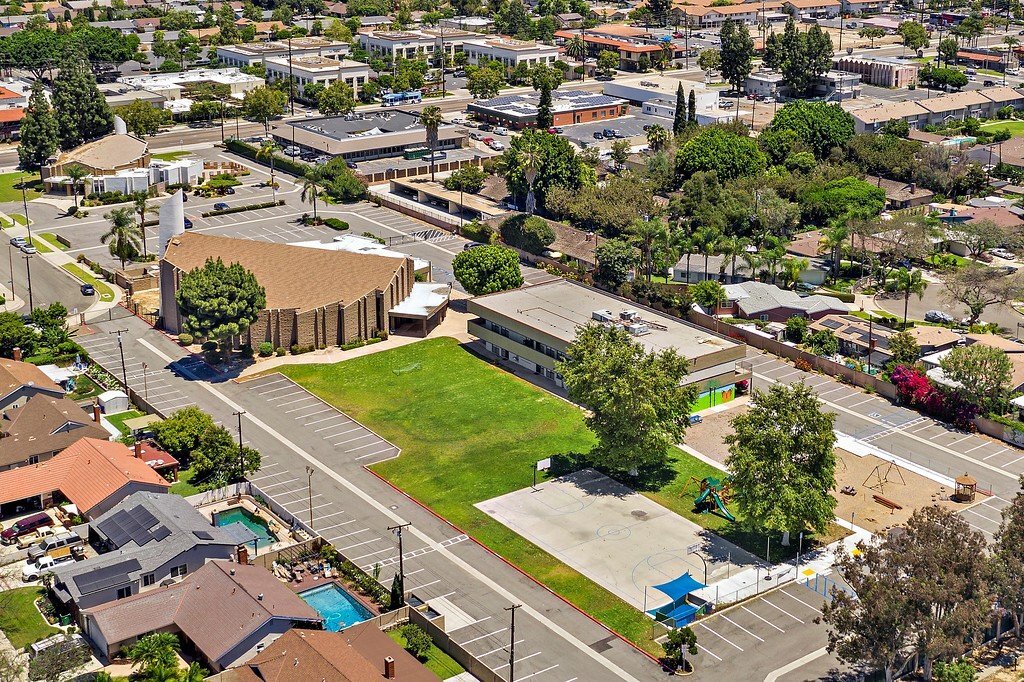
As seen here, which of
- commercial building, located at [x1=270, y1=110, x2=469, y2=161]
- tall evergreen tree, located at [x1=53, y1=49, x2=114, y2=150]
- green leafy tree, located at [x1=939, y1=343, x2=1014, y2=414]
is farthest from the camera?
tall evergreen tree, located at [x1=53, y1=49, x2=114, y2=150]

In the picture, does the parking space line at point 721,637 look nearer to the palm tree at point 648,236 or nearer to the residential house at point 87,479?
the residential house at point 87,479

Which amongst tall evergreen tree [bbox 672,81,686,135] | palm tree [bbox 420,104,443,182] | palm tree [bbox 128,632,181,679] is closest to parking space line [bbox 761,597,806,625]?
palm tree [bbox 128,632,181,679]

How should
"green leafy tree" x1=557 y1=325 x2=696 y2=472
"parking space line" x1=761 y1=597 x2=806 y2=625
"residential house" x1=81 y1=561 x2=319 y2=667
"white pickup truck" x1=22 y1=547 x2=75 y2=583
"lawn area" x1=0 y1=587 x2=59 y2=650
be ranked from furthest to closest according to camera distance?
"green leafy tree" x1=557 y1=325 x2=696 y2=472 < "white pickup truck" x1=22 y1=547 x2=75 y2=583 < "parking space line" x1=761 y1=597 x2=806 y2=625 < "lawn area" x1=0 y1=587 x2=59 y2=650 < "residential house" x1=81 y1=561 x2=319 y2=667

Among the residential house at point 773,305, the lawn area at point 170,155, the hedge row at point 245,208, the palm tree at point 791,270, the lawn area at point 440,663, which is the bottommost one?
the lawn area at point 440,663

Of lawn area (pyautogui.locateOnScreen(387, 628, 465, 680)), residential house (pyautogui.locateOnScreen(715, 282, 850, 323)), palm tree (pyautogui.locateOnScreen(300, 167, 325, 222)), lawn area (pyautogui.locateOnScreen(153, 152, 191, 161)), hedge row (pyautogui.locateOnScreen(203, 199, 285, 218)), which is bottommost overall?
lawn area (pyautogui.locateOnScreen(387, 628, 465, 680))

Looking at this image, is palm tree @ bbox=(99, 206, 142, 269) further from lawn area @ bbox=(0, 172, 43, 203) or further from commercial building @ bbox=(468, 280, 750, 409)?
commercial building @ bbox=(468, 280, 750, 409)

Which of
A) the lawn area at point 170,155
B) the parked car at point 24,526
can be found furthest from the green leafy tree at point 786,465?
the lawn area at point 170,155

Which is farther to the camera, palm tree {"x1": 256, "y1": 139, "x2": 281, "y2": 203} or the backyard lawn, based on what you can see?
palm tree {"x1": 256, "y1": 139, "x2": 281, "y2": 203}
